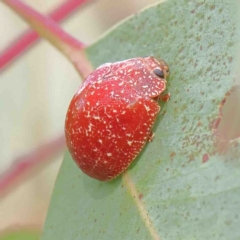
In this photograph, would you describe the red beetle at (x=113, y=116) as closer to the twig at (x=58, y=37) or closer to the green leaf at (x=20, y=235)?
the twig at (x=58, y=37)

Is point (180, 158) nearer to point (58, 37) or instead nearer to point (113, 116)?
point (113, 116)

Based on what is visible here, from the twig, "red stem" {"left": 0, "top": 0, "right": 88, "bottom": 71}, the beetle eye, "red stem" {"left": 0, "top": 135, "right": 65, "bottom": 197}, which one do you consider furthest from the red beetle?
"red stem" {"left": 0, "top": 135, "right": 65, "bottom": 197}

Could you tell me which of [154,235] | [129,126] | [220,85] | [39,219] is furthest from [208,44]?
[39,219]

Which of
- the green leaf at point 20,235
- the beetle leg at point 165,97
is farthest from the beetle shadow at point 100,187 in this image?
the green leaf at point 20,235

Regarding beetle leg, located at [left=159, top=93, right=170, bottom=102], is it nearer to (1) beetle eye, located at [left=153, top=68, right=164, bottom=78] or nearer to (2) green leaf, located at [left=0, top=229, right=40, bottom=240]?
(1) beetle eye, located at [left=153, top=68, right=164, bottom=78]

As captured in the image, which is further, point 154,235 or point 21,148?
point 21,148

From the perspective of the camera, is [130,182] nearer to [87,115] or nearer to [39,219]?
[87,115]

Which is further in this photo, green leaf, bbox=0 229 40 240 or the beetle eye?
green leaf, bbox=0 229 40 240

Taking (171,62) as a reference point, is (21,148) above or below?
below
